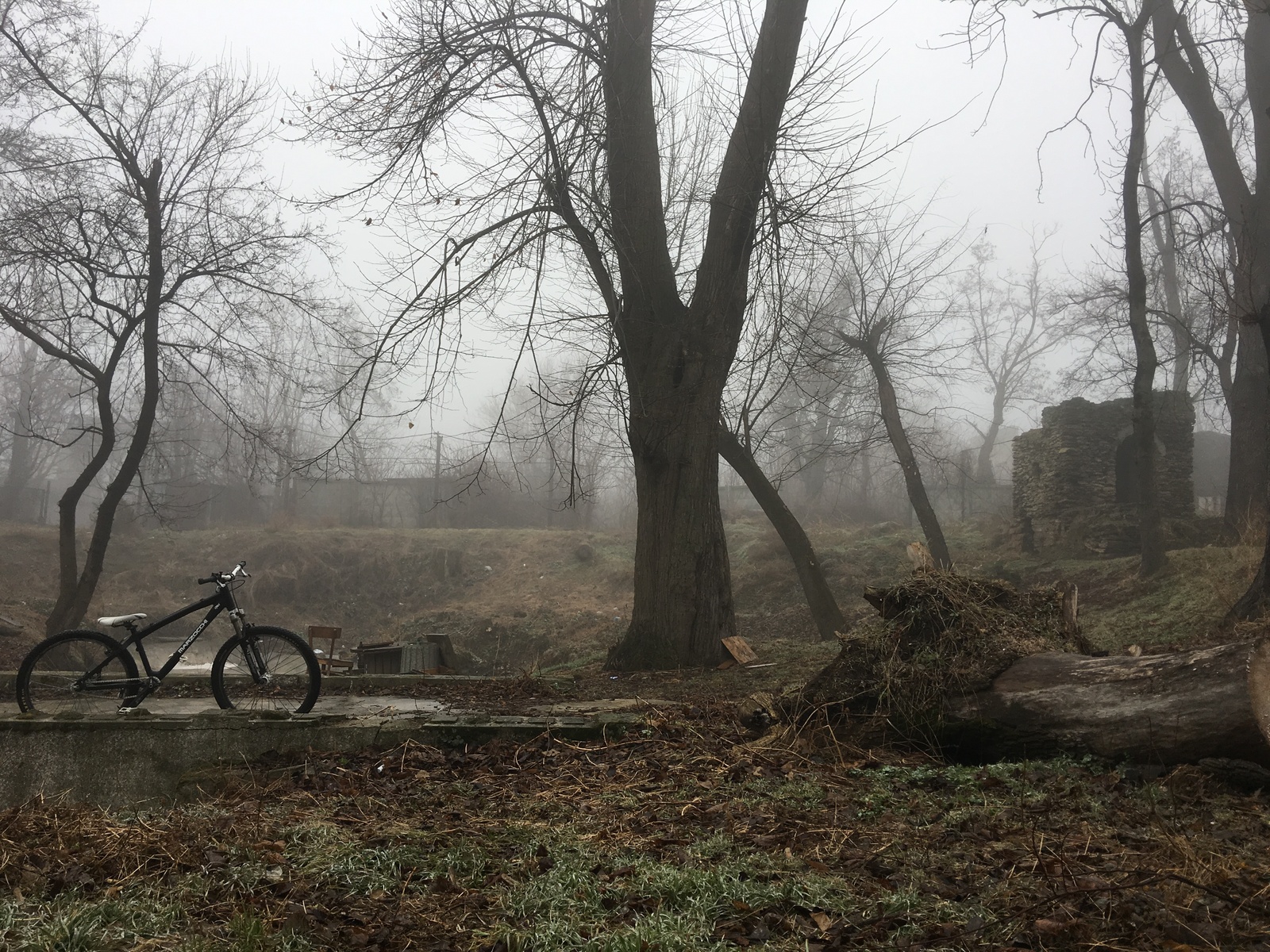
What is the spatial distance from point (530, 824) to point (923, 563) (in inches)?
141

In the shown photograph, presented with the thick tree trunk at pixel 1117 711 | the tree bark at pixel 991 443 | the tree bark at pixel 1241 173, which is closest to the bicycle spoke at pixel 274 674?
the thick tree trunk at pixel 1117 711

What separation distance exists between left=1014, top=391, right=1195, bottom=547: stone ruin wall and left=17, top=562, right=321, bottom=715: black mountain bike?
1804 cm

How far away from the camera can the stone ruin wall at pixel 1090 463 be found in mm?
20391

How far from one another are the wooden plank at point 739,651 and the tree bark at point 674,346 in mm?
119

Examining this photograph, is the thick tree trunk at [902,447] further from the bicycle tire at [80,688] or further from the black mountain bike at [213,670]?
the bicycle tire at [80,688]

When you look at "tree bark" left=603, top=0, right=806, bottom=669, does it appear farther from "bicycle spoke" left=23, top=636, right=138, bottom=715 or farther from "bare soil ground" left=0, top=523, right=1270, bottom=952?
"bicycle spoke" left=23, top=636, right=138, bottom=715

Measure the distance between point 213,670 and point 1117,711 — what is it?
5.85 metres

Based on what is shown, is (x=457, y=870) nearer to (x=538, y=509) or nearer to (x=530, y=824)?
(x=530, y=824)

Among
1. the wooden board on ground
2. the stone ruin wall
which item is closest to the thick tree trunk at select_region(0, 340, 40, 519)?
the stone ruin wall

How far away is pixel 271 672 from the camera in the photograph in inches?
271

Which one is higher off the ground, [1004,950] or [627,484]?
[627,484]

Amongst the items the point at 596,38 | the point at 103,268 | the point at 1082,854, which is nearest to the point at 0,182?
the point at 103,268

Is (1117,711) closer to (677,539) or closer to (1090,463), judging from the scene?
(677,539)

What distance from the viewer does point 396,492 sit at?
120 feet
